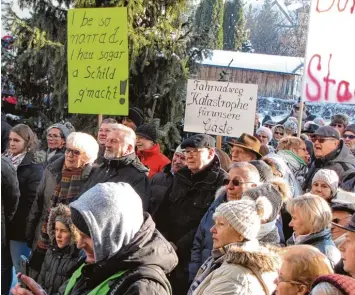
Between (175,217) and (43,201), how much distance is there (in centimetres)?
119

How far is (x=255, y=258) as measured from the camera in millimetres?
2957

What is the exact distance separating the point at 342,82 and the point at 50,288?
3.00m

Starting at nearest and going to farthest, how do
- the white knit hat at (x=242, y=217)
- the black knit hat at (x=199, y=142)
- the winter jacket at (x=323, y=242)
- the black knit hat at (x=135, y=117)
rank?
the white knit hat at (x=242, y=217) < the winter jacket at (x=323, y=242) < the black knit hat at (x=199, y=142) < the black knit hat at (x=135, y=117)

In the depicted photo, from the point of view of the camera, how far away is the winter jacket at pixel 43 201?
5.46 metres

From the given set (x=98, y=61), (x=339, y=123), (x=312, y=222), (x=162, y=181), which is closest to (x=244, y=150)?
(x=162, y=181)

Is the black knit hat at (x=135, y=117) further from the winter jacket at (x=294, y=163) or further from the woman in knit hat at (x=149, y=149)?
Answer: the winter jacket at (x=294, y=163)

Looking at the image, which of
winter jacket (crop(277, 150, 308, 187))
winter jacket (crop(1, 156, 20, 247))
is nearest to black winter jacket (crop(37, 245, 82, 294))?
winter jacket (crop(1, 156, 20, 247))

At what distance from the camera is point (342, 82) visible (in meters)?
5.85

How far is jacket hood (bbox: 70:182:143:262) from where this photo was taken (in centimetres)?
261

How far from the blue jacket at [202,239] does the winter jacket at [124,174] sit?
1.94 ft

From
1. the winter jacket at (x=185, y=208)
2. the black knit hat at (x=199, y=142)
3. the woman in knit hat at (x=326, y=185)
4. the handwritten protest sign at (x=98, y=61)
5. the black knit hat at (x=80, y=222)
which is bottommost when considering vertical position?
the winter jacket at (x=185, y=208)

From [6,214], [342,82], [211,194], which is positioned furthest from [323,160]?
[6,214]

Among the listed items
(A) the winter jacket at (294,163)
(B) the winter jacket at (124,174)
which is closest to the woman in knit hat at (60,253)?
(B) the winter jacket at (124,174)

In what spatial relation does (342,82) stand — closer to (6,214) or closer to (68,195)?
(68,195)
